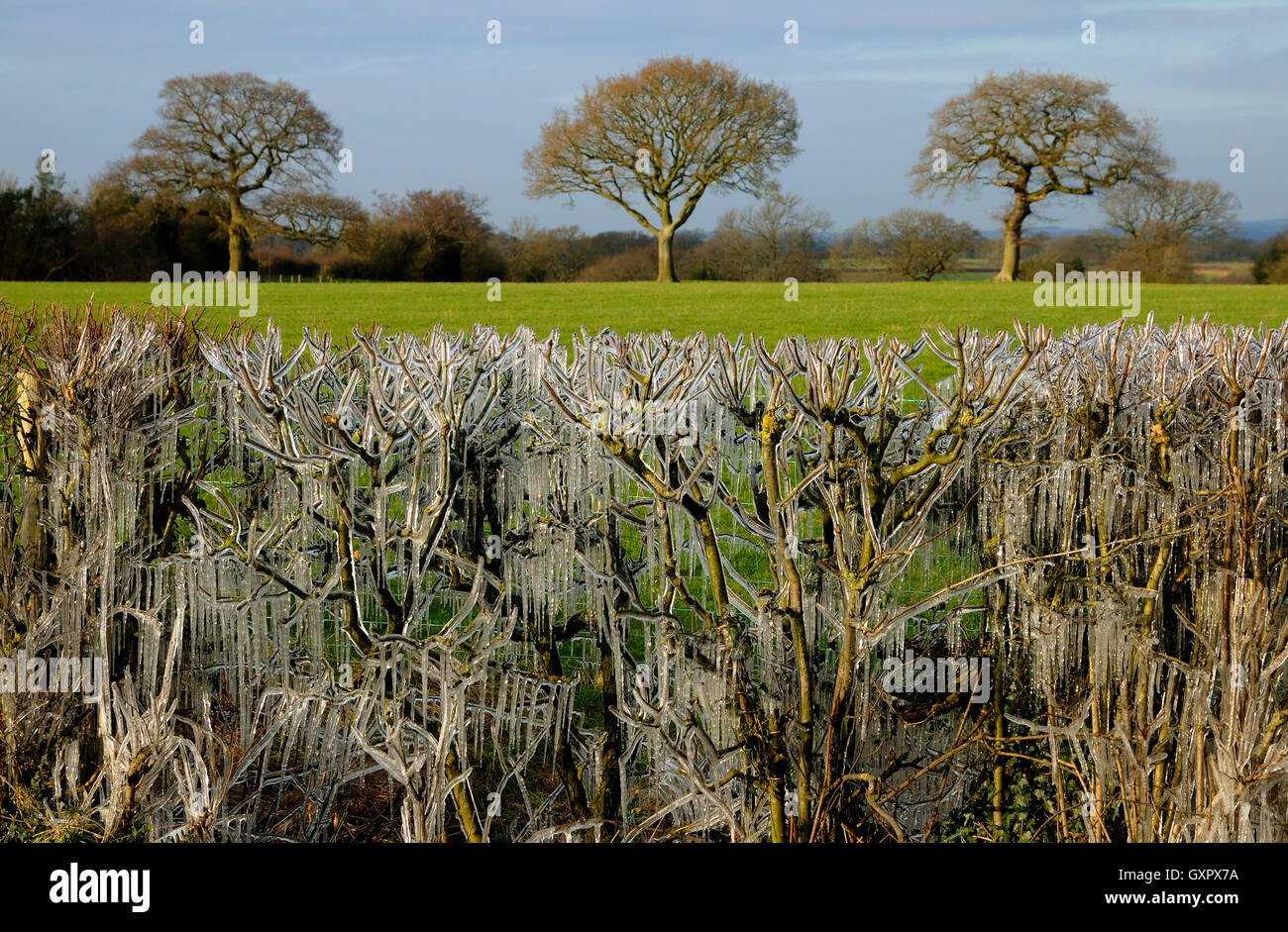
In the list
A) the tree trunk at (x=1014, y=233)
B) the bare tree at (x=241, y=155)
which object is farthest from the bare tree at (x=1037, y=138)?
the bare tree at (x=241, y=155)

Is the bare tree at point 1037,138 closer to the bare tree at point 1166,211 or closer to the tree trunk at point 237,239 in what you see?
the bare tree at point 1166,211

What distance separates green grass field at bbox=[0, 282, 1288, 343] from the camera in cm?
2109

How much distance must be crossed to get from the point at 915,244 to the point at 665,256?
11.6 meters

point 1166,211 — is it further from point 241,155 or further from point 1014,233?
point 241,155

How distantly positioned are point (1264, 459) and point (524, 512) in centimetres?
239

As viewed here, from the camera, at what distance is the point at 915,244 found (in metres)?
47.3

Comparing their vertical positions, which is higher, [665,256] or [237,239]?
[237,239]

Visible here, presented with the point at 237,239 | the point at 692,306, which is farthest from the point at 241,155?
the point at 692,306

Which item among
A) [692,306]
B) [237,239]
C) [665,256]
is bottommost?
[692,306]

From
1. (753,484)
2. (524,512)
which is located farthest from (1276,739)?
(524,512)

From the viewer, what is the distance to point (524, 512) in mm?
3443

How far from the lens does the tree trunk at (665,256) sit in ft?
152

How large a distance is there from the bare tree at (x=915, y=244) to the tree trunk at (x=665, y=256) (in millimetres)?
8657

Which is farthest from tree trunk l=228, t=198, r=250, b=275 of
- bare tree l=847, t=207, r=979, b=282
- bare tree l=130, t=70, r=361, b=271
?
bare tree l=847, t=207, r=979, b=282
